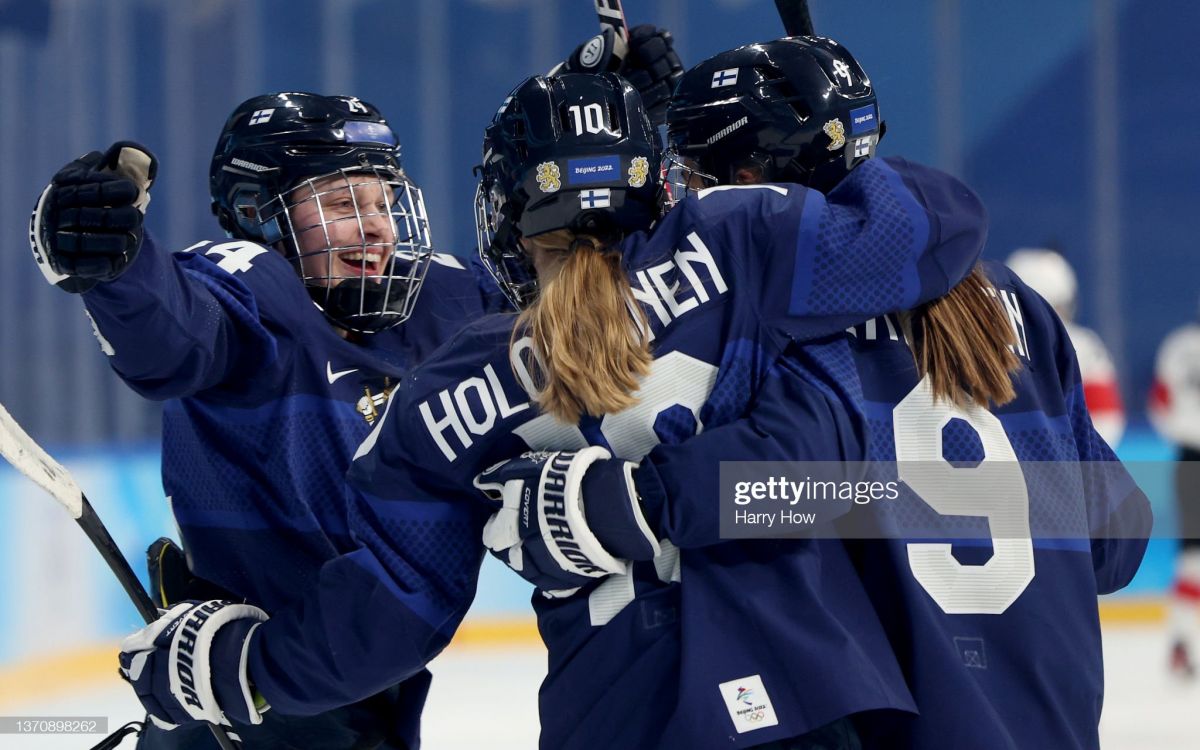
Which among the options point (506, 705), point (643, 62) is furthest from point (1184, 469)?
point (643, 62)

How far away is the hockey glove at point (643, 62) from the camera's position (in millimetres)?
2268

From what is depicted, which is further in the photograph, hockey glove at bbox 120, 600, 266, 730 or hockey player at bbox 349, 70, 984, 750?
hockey glove at bbox 120, 600, 266, 730

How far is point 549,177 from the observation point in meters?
1.35

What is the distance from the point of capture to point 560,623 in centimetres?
133

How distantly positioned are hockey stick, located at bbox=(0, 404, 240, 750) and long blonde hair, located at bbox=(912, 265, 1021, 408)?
39.4 inches

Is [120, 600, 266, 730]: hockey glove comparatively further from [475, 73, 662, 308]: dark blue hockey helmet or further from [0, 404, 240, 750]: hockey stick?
[475, 73, 662, 308]: dark blue hockey helmet

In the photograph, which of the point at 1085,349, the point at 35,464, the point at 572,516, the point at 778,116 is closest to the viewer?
the point at 572,516

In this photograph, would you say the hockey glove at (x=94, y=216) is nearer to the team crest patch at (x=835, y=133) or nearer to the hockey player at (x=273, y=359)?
the hockey player at (x=273, y=359)

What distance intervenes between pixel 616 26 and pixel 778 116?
2.63 feet

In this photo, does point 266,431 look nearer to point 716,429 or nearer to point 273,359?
point 273,359

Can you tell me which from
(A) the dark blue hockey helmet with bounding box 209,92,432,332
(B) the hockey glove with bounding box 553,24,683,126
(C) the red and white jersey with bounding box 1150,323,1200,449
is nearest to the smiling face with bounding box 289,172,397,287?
Result: (A) the dark blue hockey helmet with bounding box 209,92,432,332

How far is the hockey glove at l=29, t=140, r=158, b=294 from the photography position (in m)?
1.45

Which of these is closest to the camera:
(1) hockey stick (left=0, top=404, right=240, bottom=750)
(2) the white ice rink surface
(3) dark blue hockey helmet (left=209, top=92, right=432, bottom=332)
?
(1) hockey stick (left=0, top=404, right=240, bottom=750)

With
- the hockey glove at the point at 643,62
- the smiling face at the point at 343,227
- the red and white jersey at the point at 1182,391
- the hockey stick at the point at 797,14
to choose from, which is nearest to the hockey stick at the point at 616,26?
the hockey glove at the point at 643,62
